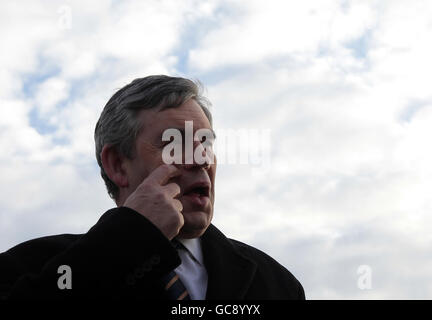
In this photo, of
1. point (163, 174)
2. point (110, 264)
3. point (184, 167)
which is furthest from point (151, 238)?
point (184, 167)

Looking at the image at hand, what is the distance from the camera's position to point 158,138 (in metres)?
4.41

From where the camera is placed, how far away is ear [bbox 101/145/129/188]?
462 centimetres

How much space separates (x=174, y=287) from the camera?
157 inches

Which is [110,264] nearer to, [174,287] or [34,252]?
[174,287]

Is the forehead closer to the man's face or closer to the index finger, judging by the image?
the man's face

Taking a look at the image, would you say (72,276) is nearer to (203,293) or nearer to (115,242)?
(115,242)

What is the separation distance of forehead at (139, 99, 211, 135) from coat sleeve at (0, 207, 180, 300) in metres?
1.01

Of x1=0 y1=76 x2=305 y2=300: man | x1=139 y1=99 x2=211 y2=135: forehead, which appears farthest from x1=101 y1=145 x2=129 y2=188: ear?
x1=139 y1=99 x2=211 y2=135: forehead
